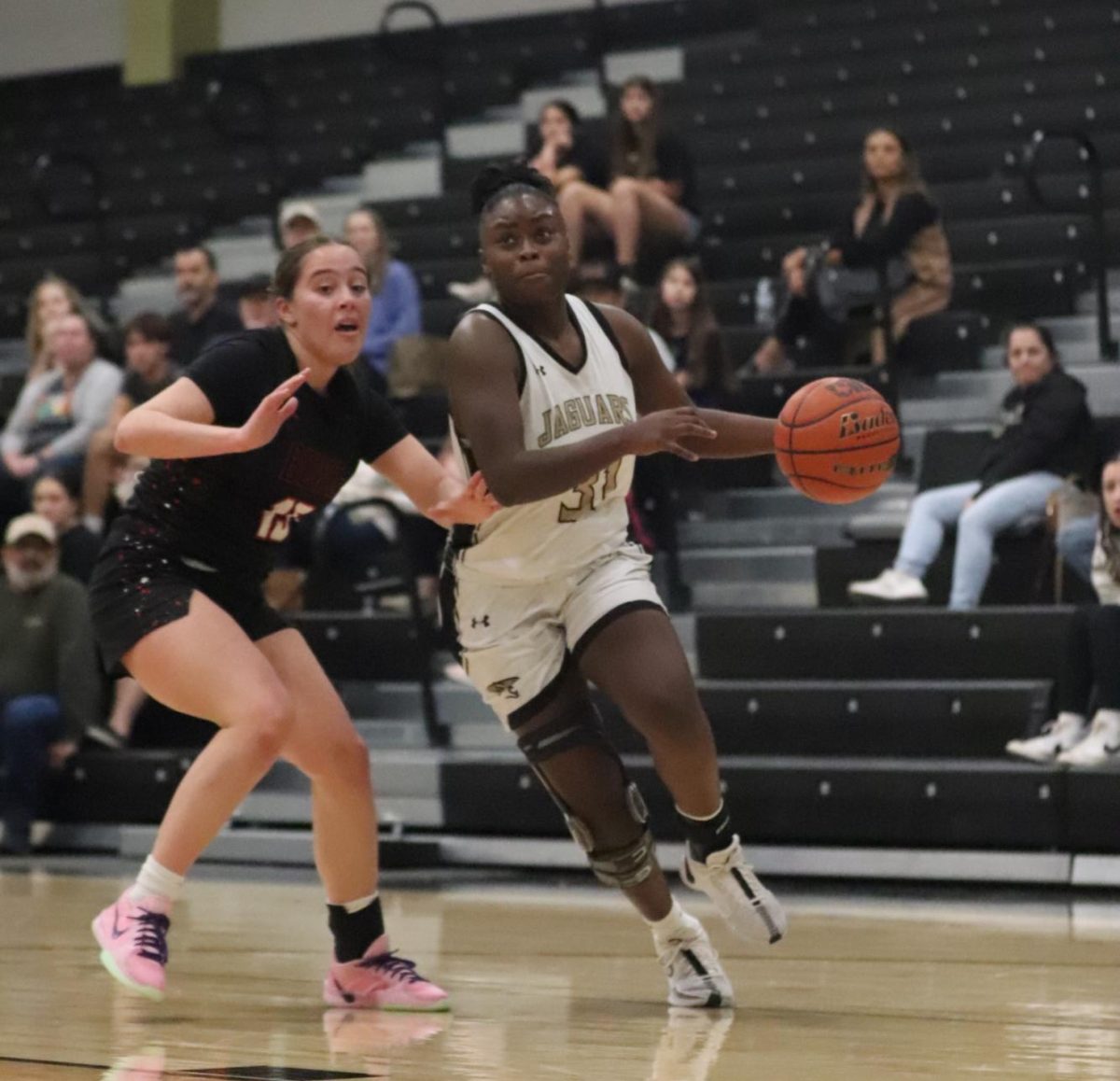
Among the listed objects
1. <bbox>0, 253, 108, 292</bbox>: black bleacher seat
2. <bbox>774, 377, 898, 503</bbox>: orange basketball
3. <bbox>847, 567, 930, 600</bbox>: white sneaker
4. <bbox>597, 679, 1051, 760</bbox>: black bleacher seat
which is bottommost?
<bbox>597, 679, 1051, 760</bbox>: black bleacher seat

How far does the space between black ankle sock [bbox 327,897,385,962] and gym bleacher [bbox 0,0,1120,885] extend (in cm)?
243

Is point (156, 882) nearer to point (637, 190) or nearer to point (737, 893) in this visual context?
point (737, 893)

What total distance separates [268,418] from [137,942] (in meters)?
1.10

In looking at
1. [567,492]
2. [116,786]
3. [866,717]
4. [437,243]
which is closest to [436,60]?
[437,243]

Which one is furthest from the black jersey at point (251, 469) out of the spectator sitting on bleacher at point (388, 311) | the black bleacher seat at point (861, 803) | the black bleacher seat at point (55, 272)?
the black bleacher seat at point (55, 272)

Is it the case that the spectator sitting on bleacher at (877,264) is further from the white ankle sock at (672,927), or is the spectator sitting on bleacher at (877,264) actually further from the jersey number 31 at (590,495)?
the white ankle sock at (672,927)

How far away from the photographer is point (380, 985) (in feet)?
14.6

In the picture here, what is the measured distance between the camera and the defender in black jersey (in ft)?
13.8

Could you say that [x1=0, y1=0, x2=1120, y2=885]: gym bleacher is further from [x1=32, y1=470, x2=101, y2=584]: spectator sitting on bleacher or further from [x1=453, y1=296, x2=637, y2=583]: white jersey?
[x1=453, y1=296, x2=637, y2=583]: white jersey

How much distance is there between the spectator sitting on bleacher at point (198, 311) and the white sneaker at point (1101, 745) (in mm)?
4503

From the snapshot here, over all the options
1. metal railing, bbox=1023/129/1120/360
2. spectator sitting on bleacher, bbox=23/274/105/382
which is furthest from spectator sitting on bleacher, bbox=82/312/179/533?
metal railing, bbox=1023/129/1120/360

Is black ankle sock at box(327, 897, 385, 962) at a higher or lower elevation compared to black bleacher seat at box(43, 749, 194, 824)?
higher

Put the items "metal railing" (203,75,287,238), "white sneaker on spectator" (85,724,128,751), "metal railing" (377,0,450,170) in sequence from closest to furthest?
"white sneaker on spectator" (85,724,128,751), "metal railing" (203,75,287,238), "metal railing" (377,0,450,170)

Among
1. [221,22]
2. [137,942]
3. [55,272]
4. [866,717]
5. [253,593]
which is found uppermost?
[221,22]
